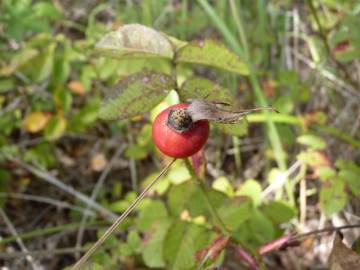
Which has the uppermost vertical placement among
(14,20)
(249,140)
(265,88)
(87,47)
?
(14,20)

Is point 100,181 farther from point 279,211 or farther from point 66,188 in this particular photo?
point 279,211

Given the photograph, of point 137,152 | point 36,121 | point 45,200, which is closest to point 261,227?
point 137,152

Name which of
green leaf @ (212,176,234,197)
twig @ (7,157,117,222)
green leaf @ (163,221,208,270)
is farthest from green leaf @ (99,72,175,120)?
twig @ (7,157,117,222)

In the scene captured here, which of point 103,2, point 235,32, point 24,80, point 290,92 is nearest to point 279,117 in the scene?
point 290,92

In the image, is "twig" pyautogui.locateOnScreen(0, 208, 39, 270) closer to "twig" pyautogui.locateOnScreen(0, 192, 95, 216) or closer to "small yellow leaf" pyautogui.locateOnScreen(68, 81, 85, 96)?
"twig" pyautogui.locateOnScreen(0, 192, 95, 216)

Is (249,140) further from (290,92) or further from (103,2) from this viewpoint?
(103,2)

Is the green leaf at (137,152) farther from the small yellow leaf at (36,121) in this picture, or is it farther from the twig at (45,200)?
the small yellow leaf at (36,121)

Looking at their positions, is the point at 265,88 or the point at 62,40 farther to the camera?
the point at 265,88

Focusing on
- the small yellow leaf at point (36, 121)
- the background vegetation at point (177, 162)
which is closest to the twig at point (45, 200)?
the background vegetation at point (177, 162)
